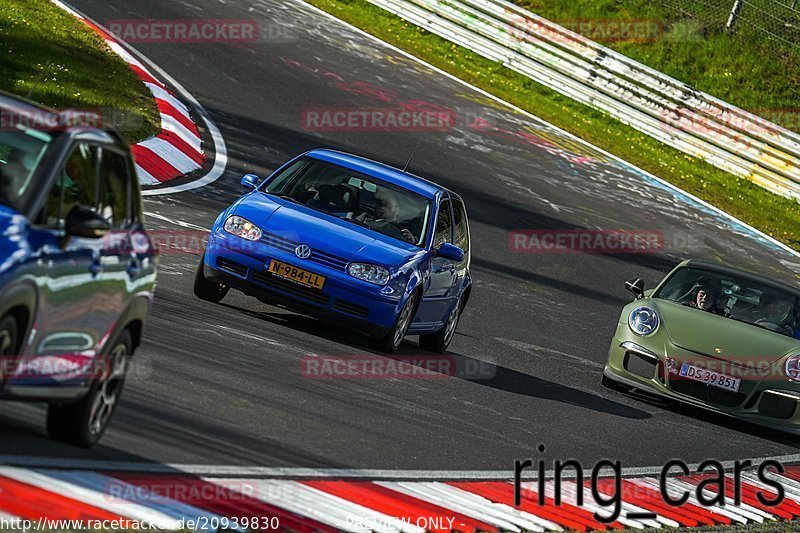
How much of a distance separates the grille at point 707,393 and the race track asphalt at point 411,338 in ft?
0.88

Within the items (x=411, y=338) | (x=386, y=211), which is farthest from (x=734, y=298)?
(x=386, y=211)

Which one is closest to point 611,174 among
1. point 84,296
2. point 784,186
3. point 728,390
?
point 784,186

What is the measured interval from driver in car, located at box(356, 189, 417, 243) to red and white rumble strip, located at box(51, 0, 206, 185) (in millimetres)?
5053

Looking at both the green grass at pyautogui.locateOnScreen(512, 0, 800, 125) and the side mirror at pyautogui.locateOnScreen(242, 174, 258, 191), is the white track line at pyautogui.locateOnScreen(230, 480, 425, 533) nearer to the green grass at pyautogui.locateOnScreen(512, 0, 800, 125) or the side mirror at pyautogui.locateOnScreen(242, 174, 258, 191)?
the side mirror at pyautogui.locateOnScreen(242, 174, 258, 191)

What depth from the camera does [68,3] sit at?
87.0 feet

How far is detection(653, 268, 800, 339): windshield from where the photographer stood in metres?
14.3

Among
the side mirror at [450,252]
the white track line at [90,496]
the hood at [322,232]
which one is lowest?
the white track line at [90,496]

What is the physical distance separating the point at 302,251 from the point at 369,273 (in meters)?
0.59

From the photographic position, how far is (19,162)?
6.50m

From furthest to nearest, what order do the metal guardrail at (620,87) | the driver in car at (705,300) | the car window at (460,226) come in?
the metal guardrail at (620,87), the car window at (460,226), the driver in car at (705,300)

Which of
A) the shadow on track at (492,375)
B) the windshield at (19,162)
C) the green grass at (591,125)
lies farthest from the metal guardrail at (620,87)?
the windshield at (19,162)

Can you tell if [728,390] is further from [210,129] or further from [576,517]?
[210,129]

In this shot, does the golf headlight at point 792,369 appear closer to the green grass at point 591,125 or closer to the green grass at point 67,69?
the green grass at point 67,69

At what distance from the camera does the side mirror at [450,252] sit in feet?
43.4
